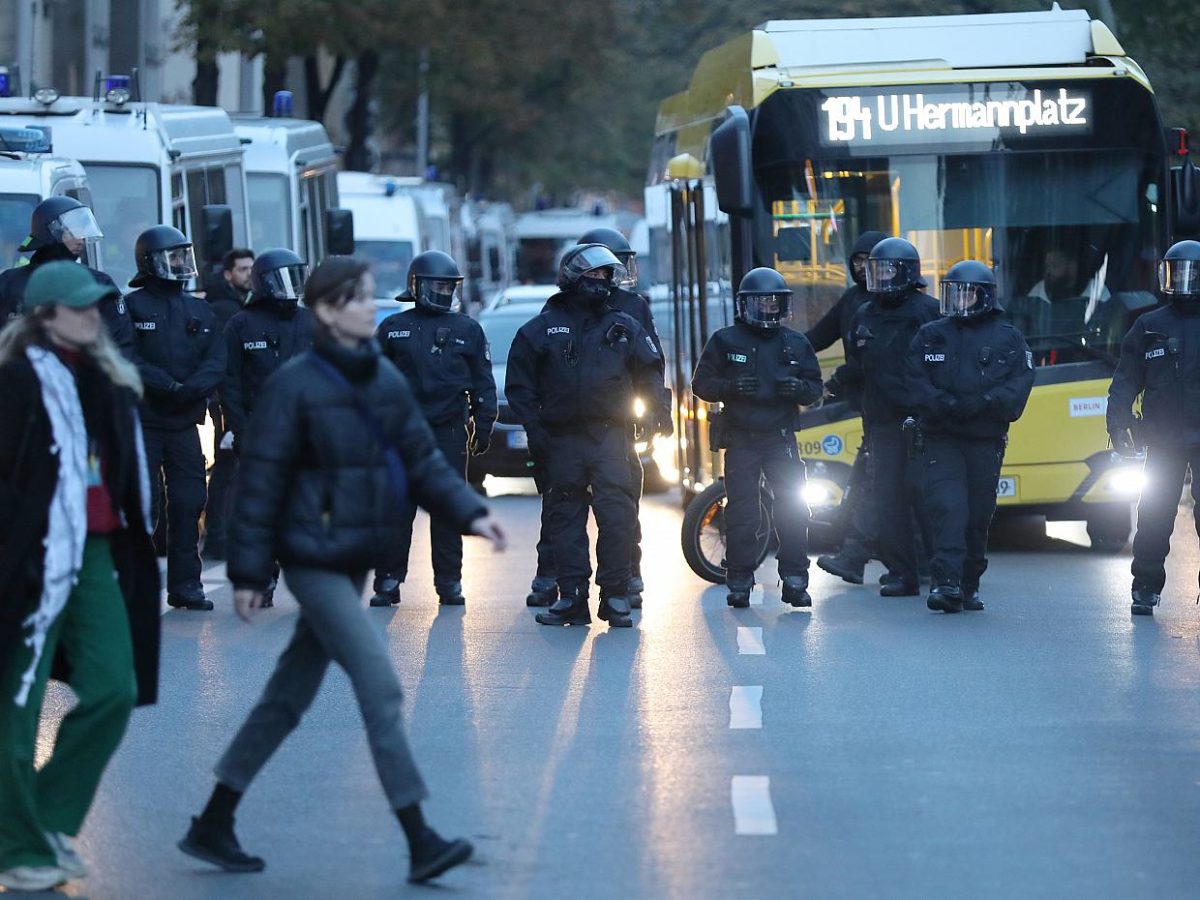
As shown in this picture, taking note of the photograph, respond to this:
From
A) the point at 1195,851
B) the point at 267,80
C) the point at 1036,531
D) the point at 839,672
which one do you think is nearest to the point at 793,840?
the point at 1195,851

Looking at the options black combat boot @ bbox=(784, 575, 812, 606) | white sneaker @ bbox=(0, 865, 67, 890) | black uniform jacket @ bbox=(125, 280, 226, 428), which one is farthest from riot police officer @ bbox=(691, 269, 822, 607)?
white sneaker @ bbox=(0, 865, 67, 890)

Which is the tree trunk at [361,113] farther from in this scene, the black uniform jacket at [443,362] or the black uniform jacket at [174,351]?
the black uniform jacket at [174,351]

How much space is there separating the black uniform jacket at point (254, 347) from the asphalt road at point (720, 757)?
1128 millimetres

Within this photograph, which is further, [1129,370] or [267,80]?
[267,80]

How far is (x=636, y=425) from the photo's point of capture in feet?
39.7

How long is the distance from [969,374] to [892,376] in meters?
0.73

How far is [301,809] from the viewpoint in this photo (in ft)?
24.4

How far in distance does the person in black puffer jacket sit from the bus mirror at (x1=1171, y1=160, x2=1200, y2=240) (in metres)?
9.15

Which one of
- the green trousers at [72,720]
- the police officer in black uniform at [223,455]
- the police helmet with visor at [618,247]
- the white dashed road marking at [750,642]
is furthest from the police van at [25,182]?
the green trousers at [72,720]

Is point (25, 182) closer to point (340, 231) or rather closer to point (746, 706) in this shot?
point (746, 706)

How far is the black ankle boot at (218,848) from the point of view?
→ 6602mm

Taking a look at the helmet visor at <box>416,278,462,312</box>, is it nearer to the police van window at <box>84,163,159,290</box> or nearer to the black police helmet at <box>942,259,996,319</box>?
the black police helmet at <box>942,259,996,319</box>

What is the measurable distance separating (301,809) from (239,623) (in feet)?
15.0

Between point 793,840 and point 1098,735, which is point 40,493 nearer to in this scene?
point 793,840
